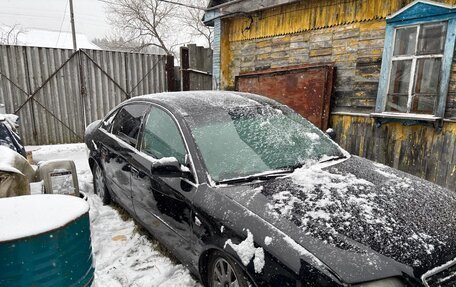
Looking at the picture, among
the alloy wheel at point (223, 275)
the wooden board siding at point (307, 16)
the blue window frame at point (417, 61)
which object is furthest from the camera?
the wooden board siding at point (307, 16)

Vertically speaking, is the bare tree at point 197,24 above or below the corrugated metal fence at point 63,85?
above

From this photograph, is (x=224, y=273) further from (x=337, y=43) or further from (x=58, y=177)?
(x=337, y=43)

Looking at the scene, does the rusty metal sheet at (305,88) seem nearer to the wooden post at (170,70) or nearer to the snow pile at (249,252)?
the wooden post at (170,70)

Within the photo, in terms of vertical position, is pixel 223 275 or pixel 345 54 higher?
pixel 345 54

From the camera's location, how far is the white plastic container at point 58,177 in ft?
9.83

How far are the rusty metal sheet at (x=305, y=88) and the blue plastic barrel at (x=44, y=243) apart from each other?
4.57 metres

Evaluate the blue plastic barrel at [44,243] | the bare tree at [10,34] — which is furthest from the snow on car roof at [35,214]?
the bare tree at [10,34]

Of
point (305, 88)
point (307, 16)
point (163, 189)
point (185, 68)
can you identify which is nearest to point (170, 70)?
point (185, 68)

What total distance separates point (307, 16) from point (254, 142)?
420 cm

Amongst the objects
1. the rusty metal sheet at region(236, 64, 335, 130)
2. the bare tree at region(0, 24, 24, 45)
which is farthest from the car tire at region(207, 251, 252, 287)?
the bare tree at region(0, 24, 24, 45)

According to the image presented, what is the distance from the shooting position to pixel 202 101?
285 cm

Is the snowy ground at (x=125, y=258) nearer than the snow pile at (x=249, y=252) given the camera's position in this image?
No

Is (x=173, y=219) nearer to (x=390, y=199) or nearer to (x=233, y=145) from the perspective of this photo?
(x=233, y=145)

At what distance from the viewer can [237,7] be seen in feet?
22.1
